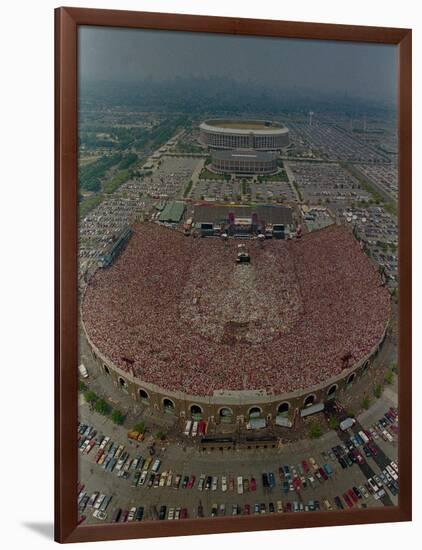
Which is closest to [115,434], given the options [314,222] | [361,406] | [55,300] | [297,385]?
[55,300]

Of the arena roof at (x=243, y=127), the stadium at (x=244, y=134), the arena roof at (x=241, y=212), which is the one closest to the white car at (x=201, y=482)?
the arena roof at (x=241, y=212)

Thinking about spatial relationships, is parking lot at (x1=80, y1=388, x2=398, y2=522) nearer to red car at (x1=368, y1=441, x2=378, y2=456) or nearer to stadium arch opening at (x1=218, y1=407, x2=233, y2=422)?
red car at (x1=368, y1=441, x2=378, y2=456)

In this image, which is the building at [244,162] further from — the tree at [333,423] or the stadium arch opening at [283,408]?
the tree at [333,423]

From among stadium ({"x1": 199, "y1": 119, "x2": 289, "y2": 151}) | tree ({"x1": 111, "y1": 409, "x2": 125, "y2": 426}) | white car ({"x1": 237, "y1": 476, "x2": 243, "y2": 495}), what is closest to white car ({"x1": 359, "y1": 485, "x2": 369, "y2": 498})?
white car ({"x1": 237, "y1": 476, "x2": 243, "y2": 495})

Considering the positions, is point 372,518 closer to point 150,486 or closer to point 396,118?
point 150,486

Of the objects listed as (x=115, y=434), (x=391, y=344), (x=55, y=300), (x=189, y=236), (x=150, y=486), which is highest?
(x=189, y=236)

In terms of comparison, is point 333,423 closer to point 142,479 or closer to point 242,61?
point 142,479
